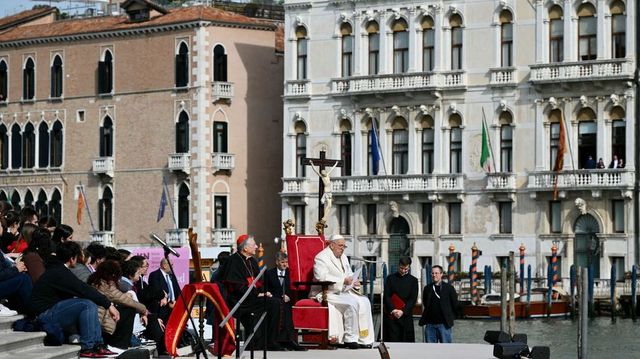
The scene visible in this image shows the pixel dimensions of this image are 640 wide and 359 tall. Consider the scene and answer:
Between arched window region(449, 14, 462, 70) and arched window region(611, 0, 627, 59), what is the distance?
186 inches

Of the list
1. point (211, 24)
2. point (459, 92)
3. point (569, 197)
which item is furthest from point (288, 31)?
point (569, 197)

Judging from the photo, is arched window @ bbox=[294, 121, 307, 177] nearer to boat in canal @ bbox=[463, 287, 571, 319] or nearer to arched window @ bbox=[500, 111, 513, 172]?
arched window @ bbox=[500, 111, 513, 172]

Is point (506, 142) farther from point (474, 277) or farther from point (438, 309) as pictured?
point (438, 309)

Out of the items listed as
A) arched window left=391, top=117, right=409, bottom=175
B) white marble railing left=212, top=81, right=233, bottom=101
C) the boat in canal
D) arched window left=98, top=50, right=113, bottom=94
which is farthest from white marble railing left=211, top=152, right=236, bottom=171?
the boat in canal

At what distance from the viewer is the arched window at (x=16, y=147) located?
62156 mm

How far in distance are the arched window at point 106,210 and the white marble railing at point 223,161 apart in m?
4.43

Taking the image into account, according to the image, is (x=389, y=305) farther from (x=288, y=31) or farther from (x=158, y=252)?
(x=288, y=31)

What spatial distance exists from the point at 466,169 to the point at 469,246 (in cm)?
214

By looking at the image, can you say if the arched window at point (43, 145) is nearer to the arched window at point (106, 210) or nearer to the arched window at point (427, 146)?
the arched window at point (106, 210)

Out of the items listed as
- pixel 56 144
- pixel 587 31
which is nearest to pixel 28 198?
pixel 56 144

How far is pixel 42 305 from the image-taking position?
58.1 feet

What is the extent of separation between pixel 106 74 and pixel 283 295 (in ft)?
126

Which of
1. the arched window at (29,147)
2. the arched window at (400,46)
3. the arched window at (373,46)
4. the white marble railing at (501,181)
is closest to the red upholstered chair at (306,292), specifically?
the white marble railing at (501,181)

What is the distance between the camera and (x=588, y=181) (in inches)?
1927
